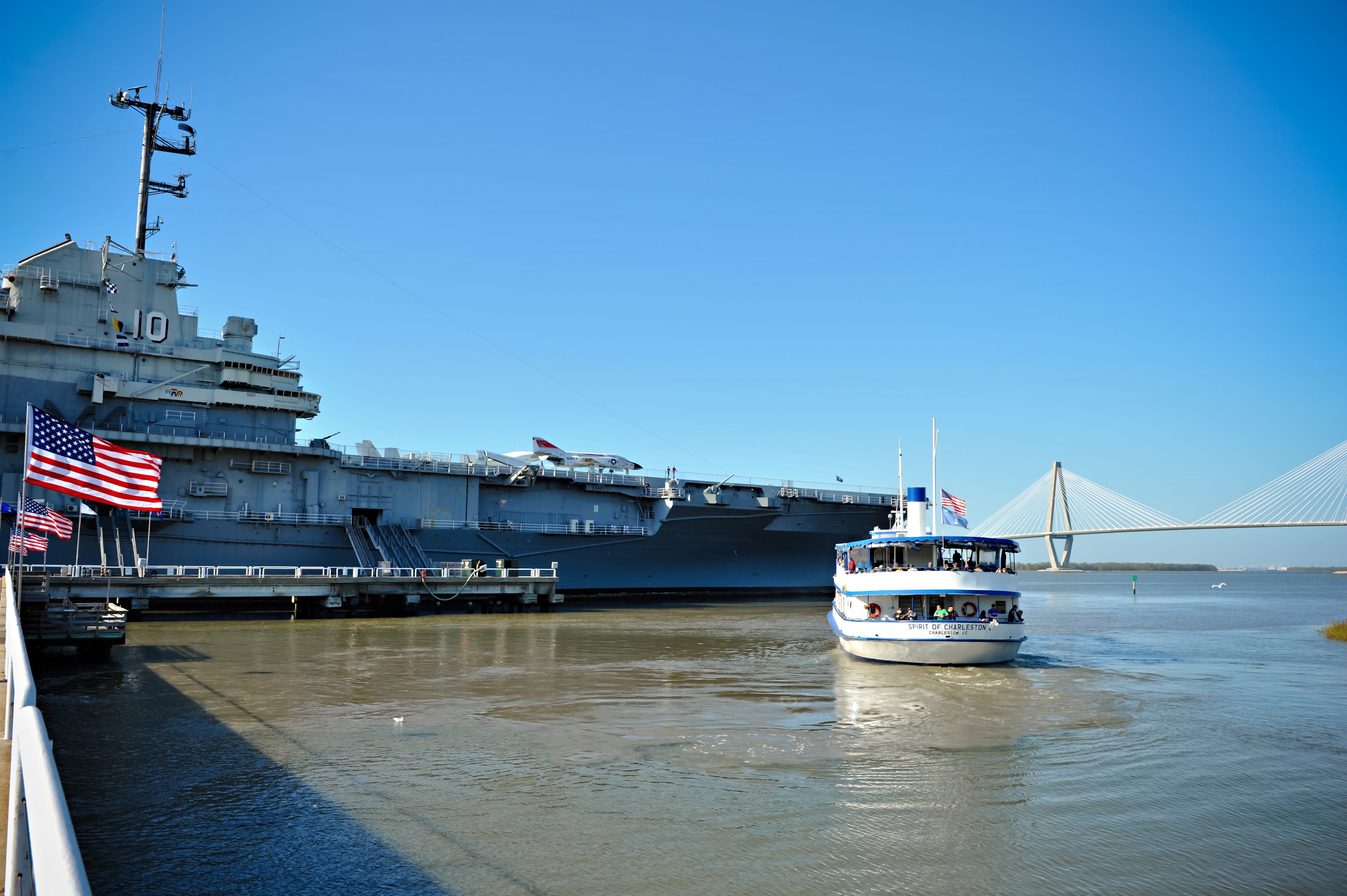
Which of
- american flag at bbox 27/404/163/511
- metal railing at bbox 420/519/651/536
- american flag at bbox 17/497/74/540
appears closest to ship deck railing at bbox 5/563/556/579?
american flag at bbox 17/497/74/540

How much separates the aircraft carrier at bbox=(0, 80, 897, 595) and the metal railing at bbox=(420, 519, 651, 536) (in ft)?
0.25

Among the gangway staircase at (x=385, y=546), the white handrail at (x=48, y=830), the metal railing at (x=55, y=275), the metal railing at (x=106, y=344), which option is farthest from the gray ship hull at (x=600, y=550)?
the white handrail at (x=48, y=830)

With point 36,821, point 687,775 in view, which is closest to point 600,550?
point 687,775

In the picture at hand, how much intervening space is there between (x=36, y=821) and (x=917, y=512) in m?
25.9

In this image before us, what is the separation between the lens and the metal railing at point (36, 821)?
2703mm

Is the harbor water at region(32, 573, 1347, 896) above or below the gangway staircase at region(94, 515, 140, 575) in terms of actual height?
below

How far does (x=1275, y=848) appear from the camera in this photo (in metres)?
9.58

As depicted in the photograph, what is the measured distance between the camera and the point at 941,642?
22.6 m

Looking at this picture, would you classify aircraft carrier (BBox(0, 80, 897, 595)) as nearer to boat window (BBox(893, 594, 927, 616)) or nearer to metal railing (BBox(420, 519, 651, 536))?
metal railing (BBox(420, 519, 651, 536))

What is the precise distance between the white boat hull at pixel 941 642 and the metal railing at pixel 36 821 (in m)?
20.2

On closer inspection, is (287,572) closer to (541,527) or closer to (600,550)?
(541,527)

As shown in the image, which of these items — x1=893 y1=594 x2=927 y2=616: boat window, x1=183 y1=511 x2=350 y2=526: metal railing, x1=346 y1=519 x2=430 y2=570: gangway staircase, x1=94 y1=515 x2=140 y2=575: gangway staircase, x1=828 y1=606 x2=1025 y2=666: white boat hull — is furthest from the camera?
x1=346 y1=519 x2=430 y2=570: gangway staircase

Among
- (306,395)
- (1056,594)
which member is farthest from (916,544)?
(1056,594)

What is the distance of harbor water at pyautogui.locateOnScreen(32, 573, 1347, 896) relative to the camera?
8.70 m
